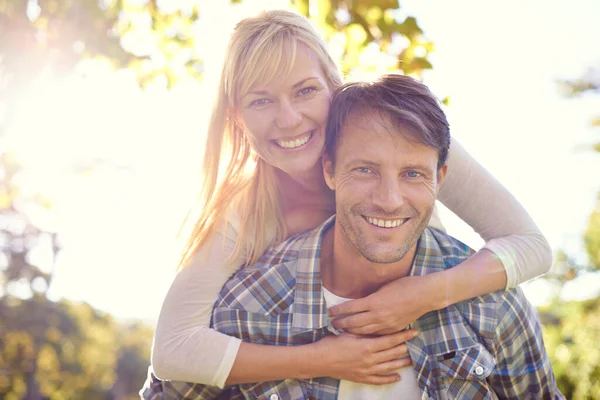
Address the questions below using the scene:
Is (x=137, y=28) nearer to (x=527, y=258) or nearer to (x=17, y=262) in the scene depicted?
(x=527, y=258)

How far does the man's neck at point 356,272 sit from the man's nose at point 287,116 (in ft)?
1.77

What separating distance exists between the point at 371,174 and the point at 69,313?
1331 centimetres

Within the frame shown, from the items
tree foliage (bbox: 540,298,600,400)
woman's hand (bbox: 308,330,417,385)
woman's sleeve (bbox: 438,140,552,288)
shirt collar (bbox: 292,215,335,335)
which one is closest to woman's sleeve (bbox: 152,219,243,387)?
shirt collar (bbox: 292,215,335,335)

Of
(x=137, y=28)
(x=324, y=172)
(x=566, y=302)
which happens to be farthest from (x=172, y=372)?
(x=566, y=302)

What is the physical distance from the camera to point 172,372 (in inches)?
112

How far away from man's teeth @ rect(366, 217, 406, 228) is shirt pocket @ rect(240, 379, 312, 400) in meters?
0.71

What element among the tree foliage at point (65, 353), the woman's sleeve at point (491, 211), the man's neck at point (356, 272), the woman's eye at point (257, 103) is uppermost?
the woman's eye at point (257, 103)

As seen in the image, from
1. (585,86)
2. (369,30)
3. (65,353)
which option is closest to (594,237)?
(585,86)

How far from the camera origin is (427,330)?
2.78 metres

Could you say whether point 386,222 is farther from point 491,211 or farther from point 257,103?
point 257,103

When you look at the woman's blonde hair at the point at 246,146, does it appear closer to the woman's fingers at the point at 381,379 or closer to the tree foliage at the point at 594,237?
the woman's fingers at the point at 381,379

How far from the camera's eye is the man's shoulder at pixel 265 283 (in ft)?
9.55

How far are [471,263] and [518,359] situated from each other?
42cm

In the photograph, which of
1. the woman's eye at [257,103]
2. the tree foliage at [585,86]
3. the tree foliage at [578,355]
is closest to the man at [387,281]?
the woman's eye at [257,103]
